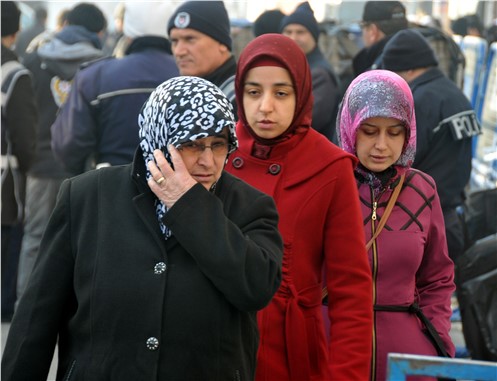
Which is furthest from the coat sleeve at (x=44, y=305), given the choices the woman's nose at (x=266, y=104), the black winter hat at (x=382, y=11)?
the black winter hat at (x=382, y=11)

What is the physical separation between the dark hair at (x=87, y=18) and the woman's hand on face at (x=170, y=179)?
6084 millimetres

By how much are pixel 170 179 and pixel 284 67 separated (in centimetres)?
94

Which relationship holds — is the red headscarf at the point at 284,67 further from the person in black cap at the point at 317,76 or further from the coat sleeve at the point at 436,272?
the person in black cap at the point at 317,76

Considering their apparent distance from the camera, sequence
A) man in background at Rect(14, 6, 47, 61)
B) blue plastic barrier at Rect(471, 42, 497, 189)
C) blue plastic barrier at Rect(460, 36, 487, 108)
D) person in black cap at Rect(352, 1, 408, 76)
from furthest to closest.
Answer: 1. man in background at Rect(14, 6, 47, 61)
2. blue plastic barrier at Rect(460, 36, 487, 108)
3. blue plastic barrier at Rect(471, 42, 497, 189)
4. person in black cap at Rect(352, 1, 408, 76)

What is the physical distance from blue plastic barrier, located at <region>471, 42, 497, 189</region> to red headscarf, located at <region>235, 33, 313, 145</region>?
7.00 m

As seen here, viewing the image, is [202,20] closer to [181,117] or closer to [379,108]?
[379,108]

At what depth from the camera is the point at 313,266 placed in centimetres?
366

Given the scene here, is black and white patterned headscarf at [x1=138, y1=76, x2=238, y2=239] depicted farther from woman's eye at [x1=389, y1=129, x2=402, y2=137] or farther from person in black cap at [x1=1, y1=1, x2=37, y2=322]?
person in black cap at [x1=1, y1=1, x2=37, y2=322]

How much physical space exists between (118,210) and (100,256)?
5.7 inches

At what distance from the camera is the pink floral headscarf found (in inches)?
164

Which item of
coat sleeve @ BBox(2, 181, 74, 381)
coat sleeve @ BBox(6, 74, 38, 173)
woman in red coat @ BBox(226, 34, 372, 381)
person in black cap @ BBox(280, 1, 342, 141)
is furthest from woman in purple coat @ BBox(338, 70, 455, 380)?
coat sleeve @ BBox(6, 74, 38, 173)

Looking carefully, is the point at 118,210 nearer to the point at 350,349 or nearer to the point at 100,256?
the point at 100,256

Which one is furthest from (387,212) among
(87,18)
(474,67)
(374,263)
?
(474,67)

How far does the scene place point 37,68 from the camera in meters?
8.41
